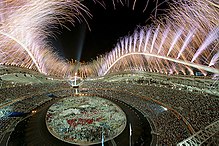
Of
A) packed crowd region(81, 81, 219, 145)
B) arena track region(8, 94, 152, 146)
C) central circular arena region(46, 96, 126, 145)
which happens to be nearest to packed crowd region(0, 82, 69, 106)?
arena track region(8, 94, 152, 146)

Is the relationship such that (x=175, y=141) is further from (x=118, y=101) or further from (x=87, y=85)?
(x=87, y=85)

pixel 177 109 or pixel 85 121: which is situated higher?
pixel 177 109

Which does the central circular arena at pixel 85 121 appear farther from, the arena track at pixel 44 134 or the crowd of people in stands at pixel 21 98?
the crowd of people in stands at pixel 21 98

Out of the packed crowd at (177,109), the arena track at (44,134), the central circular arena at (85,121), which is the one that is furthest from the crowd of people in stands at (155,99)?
the central circular arena at (85,121)

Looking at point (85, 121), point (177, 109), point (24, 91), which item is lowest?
point (85, 121)

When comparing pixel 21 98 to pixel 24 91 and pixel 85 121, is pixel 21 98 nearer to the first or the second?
pixel 24 91

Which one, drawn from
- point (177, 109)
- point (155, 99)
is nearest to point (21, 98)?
point (155, 99)

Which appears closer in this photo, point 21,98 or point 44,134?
point 44,134

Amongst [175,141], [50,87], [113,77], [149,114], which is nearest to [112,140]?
[175,141]

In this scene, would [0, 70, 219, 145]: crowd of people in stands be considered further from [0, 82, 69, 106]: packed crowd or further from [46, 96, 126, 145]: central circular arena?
[46, 96, 126, 145]: central circular arena
